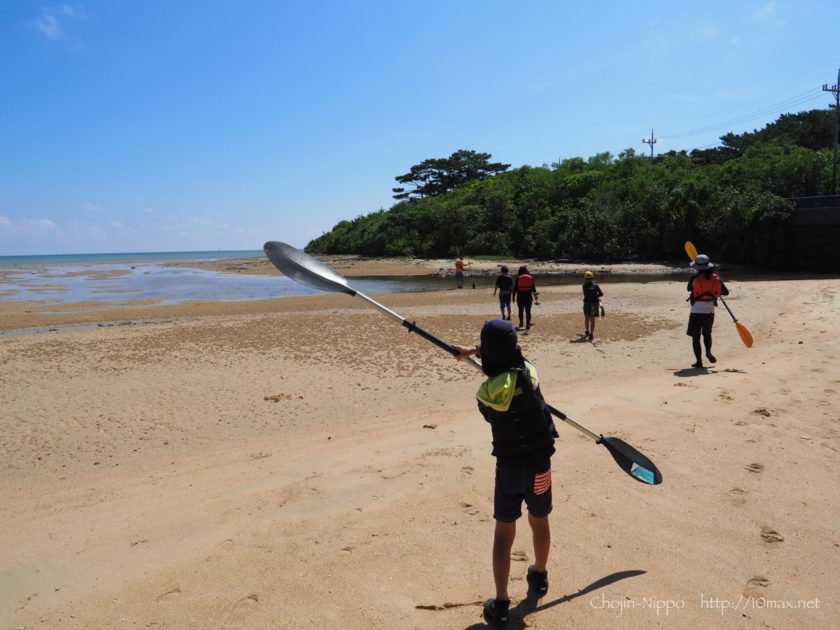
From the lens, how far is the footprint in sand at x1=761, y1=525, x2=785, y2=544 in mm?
3965

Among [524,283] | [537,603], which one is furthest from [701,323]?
[537,603]

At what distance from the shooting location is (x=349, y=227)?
97.6 m

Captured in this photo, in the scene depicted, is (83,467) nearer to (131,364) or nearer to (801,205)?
(131,364)

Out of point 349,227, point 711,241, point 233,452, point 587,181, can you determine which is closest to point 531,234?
point 587,181

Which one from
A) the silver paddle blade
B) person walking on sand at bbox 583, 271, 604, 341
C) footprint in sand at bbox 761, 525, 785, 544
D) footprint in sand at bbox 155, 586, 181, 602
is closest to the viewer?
footprint in sand at bbox 155, 586, 181, 602

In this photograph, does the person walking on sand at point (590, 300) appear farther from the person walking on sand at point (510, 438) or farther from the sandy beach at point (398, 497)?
the person walking on sand at point (510, 438)

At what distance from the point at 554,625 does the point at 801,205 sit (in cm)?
4376

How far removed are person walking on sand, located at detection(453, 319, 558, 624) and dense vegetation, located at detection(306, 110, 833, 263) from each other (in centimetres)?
4113

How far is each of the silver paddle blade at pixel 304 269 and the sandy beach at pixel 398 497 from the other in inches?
76.4

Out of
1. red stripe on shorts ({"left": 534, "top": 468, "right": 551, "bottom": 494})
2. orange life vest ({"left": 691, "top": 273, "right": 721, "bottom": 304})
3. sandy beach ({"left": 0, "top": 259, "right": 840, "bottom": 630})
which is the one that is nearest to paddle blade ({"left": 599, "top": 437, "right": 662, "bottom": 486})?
sandy beach ({"left": 0, "top": 259, "right": 840, "bottom": 630})

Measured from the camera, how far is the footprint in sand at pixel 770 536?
396 cm

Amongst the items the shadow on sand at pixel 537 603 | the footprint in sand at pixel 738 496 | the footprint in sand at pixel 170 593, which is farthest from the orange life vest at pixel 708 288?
the footprint in sand at pixel 170 593

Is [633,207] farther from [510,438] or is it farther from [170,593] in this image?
[170,593]

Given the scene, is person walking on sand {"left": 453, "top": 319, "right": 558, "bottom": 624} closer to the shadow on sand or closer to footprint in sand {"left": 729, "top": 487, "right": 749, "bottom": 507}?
the shadow on sand
